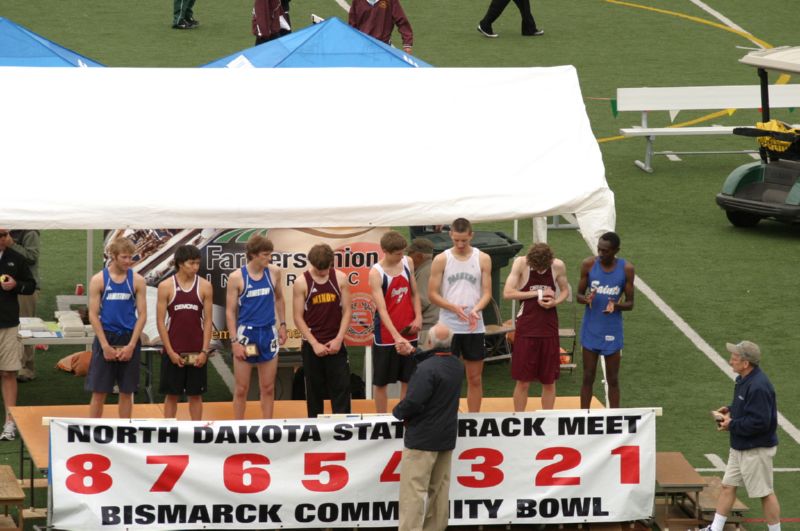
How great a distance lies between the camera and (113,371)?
12922mm

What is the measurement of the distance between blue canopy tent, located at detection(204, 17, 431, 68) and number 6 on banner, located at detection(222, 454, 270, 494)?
6392mm

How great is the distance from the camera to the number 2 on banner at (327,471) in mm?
12016

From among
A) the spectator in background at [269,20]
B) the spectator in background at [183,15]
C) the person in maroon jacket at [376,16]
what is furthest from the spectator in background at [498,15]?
the person in maroon jacket at [376,16]

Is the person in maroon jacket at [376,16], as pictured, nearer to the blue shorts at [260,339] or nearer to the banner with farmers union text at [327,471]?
the blue shorts at [260,339]

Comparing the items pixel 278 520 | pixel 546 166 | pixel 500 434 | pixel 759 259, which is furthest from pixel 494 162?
pixel 759 259

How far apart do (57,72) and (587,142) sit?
4.83 metres

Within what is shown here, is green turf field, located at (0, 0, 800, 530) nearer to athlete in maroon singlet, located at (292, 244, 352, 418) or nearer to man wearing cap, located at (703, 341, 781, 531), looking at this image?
man wearing cap, located at (703, 341, 781, 531)

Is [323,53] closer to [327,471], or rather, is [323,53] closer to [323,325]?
[323,325]

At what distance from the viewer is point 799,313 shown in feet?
58.1

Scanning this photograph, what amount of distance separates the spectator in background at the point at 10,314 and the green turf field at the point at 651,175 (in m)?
0.42

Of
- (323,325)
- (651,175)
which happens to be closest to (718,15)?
(651,175)

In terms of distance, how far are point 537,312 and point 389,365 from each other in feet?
4.26

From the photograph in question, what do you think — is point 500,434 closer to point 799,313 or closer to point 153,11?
point 799,313

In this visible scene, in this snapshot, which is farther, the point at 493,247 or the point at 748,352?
the point at 493,247
